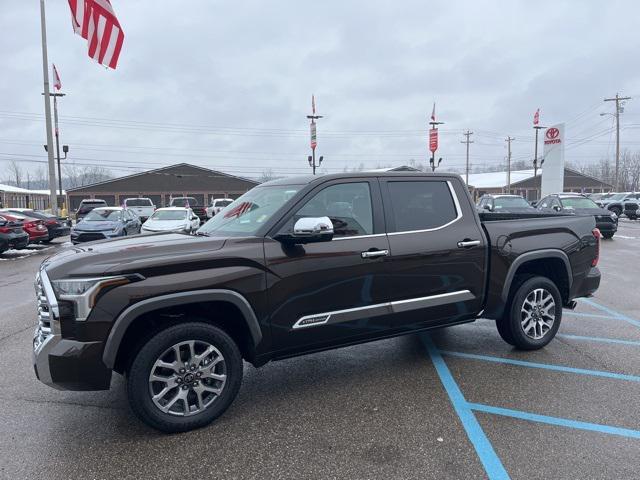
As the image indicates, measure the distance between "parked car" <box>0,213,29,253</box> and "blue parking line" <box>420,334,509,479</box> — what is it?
14.0 metres

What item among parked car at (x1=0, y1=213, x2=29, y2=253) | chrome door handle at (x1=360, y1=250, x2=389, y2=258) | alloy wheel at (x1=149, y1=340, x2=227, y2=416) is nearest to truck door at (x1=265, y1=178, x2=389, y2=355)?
chrome door handle at (x1=360, y1=250, x2=389, y2=258)

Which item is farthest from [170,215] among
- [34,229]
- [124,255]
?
[124,255]

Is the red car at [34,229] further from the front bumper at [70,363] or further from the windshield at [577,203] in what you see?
the windshield at [577,203]

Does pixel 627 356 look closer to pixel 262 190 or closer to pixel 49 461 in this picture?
pixel 262 190

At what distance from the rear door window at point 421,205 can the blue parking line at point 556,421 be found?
159 cm

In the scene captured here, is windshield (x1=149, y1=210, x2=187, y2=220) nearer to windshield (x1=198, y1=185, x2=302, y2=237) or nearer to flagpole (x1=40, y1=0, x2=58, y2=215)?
flagpole (x1=40, y1=0, x2=58, y2=215)

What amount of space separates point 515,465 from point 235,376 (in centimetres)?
198

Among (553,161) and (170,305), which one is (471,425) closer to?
(170,305)

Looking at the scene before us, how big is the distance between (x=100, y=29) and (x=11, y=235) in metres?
7.49

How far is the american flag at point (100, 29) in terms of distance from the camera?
10.0 meters

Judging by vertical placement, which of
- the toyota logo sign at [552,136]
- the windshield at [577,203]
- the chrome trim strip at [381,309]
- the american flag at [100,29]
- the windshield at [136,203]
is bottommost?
the chrome trim strip at [381,309]

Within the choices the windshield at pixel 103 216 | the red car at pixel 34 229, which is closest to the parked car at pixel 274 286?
the windshield at pixel 103 216

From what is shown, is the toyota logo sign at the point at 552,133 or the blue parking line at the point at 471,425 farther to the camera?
the toyota logo sign at the point at 552,133

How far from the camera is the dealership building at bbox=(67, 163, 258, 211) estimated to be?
50.5 metres
